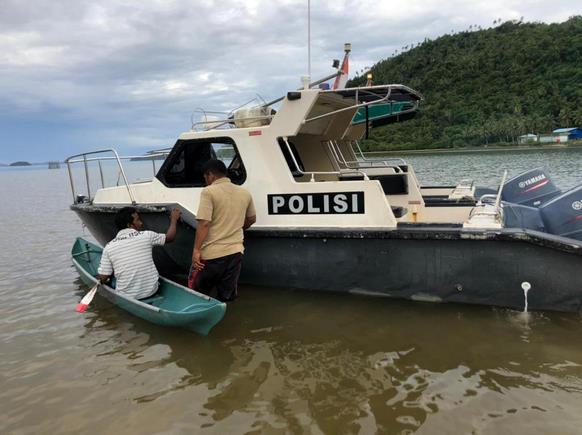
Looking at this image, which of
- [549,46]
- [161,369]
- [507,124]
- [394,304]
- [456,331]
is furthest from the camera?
[549,46]

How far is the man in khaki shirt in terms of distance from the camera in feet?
15.8

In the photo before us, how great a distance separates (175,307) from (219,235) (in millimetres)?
1102

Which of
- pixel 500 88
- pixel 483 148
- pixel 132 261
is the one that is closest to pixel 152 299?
pixel 132 261

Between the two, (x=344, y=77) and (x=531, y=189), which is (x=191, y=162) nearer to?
(x=344, y=77)

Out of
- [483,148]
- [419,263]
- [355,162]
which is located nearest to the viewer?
[419,263]

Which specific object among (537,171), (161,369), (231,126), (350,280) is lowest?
(161,369)

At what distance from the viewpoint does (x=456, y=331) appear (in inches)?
182

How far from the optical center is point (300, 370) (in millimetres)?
4105

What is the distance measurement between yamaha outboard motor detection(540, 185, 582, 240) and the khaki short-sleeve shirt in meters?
3.36

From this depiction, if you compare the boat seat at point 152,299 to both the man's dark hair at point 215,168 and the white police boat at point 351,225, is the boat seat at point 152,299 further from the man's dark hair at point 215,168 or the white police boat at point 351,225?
the man's dark hair at point 215,168

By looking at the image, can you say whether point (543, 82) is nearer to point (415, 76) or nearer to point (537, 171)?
point (415, 76)

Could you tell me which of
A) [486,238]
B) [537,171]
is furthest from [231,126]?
[537,171]

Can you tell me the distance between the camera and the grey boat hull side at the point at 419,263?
458cm

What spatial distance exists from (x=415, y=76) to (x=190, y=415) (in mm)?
77035
